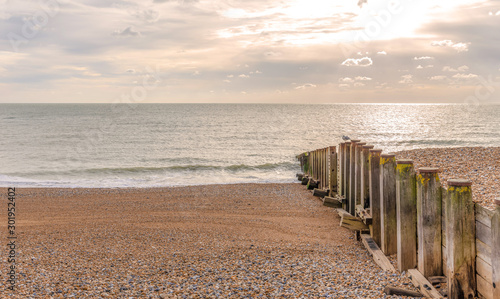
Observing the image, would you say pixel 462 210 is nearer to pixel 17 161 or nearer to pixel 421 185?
pixel 421 185

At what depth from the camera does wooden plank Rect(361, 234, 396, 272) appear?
695 cm

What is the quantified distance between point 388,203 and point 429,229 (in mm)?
1421

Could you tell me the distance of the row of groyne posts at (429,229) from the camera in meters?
5.05

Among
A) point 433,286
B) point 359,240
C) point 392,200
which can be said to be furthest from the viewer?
point 359,240

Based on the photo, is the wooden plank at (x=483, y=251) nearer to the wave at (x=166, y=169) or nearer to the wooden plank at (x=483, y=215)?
the wooden plank at (x=483, y=215)

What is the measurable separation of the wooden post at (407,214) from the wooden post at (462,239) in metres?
1.31

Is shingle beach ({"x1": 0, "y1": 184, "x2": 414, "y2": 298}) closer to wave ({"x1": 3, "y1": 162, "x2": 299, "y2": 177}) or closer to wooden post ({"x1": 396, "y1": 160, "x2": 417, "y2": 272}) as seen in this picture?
wooden post ({"x1": 396, "y1": 160, "x2": 417, "y2": 272})

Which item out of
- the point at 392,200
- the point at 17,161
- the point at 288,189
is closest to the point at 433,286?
the point at 392,200

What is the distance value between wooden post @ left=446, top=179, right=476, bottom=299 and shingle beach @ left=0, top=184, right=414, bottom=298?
1063 millimetres

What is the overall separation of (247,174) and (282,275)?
19200mm

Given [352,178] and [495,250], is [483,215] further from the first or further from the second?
[352,178]

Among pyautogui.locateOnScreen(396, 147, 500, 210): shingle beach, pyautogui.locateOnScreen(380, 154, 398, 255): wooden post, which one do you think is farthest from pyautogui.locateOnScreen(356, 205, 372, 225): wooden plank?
pyautogui.locateOnScreen(396, 147, 500, 210): shingle beach

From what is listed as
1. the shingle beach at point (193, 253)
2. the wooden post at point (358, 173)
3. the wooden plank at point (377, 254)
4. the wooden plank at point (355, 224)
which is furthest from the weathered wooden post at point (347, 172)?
the wooden plank at point (377, 254)

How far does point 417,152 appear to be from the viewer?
17.8 m
